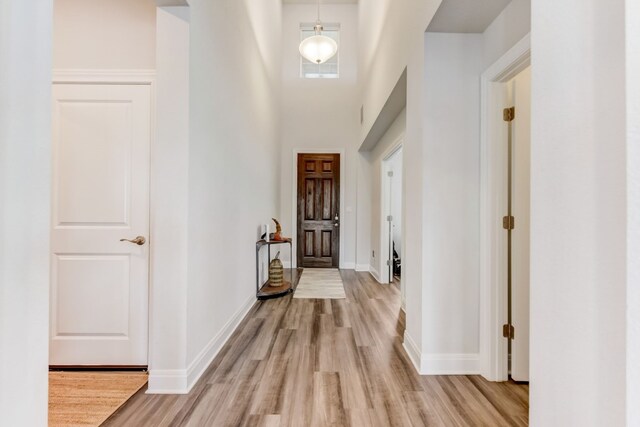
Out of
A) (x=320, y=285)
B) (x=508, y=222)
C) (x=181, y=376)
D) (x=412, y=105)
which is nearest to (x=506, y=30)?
(x=412, y=105)

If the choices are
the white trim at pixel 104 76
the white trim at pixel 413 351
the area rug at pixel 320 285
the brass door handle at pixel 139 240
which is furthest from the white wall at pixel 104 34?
the area rug at pixel 320 285

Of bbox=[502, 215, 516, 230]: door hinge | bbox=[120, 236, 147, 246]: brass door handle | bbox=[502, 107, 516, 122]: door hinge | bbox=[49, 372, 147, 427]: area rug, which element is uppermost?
bbox=[502, 107, 516, 122]: door hinge

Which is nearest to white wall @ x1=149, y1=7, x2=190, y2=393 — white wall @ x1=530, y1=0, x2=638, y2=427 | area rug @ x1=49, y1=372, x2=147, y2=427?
area rug @ x1=49, y1=372, x2=147, y2=427

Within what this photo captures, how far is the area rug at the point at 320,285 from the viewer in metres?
→ 4.05

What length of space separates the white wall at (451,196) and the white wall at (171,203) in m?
1.51

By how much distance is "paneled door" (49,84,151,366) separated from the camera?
2021 millimetres

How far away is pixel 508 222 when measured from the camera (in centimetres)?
194

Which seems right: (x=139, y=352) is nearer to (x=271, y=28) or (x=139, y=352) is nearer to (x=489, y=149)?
(x=489, y=149)

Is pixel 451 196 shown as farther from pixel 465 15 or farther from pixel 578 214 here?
pixel 578 214

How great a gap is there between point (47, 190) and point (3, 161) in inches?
5.8

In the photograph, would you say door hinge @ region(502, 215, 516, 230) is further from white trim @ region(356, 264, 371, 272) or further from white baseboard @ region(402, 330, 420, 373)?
white trim @ region(356, 264, 371, 272)

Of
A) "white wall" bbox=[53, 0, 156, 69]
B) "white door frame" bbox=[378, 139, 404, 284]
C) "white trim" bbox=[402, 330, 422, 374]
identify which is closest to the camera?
"white wall" bbox=[53, 0, 156, 69]

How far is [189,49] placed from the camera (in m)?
1.82

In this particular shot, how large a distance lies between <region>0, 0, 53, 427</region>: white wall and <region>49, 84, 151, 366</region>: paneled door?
44.6 inches
